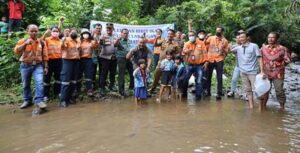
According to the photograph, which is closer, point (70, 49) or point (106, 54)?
point (70, 49)

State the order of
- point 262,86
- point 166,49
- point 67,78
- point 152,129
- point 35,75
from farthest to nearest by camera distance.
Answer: point 166,49, point 67,78, point 35,75, point 262,86, point 152,129

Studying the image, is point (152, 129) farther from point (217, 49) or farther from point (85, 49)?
point (217, 49)

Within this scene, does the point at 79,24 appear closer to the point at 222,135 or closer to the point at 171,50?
the point at 171,50

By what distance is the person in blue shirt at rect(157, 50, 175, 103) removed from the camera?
32.5 ft

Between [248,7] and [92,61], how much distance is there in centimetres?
1319

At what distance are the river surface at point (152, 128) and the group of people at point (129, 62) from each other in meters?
0.53

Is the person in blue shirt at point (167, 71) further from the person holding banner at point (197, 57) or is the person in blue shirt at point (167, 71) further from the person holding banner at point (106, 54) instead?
the person holding banner at point (106, 54)

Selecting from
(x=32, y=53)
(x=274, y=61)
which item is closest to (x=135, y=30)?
(x=32, y=53)

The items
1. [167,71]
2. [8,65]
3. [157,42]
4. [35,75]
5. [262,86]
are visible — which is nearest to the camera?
[262,86]

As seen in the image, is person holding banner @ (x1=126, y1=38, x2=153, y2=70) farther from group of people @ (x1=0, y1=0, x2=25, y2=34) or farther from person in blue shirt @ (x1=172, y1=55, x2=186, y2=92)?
group of people @ (x1=0, y1=0, x2=25, y2=34)

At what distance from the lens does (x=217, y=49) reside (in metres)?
10.2

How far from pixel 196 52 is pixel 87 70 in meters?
2.75

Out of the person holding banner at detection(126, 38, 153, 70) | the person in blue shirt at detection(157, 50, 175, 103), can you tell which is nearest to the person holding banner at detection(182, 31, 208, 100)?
the person in blue shirt at detection(157, 50, 175, 103)

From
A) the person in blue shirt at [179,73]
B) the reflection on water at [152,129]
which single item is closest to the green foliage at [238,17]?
the person in blue shirt at [179,73]
